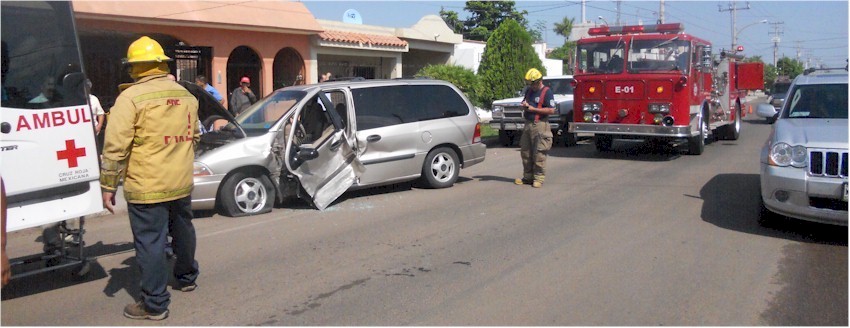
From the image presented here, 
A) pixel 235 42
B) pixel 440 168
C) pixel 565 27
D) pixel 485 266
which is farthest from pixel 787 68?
pixel 485 266

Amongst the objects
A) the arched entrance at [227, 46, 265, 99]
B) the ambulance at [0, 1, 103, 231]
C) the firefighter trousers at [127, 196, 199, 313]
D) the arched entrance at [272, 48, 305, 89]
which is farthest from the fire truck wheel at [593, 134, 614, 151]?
the firefighter trousers at [127, 196, 199, 313]

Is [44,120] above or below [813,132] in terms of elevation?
above

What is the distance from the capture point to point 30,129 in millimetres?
5188

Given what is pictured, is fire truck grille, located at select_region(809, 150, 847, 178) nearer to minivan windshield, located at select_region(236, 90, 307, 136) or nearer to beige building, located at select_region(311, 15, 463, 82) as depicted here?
minivan windshield, located at select_region(236, 90, 307, 136)

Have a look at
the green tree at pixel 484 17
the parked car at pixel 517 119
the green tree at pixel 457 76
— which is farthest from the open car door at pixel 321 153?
the green tree at pixel 484 17

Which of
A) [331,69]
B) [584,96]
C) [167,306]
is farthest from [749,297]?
[331,69]

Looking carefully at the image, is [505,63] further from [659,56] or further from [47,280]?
[47,280]

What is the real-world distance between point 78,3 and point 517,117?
30.6 feet

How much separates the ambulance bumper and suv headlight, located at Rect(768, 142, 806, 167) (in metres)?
5.79

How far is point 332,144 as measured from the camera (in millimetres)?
9117

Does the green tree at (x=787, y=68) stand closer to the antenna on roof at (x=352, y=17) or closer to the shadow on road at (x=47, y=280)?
the antenna on roof at (x=352, y=17)

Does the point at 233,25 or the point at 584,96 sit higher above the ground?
the point at 233,25

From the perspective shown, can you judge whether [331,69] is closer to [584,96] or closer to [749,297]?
[584,96]

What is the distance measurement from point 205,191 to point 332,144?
162cm
